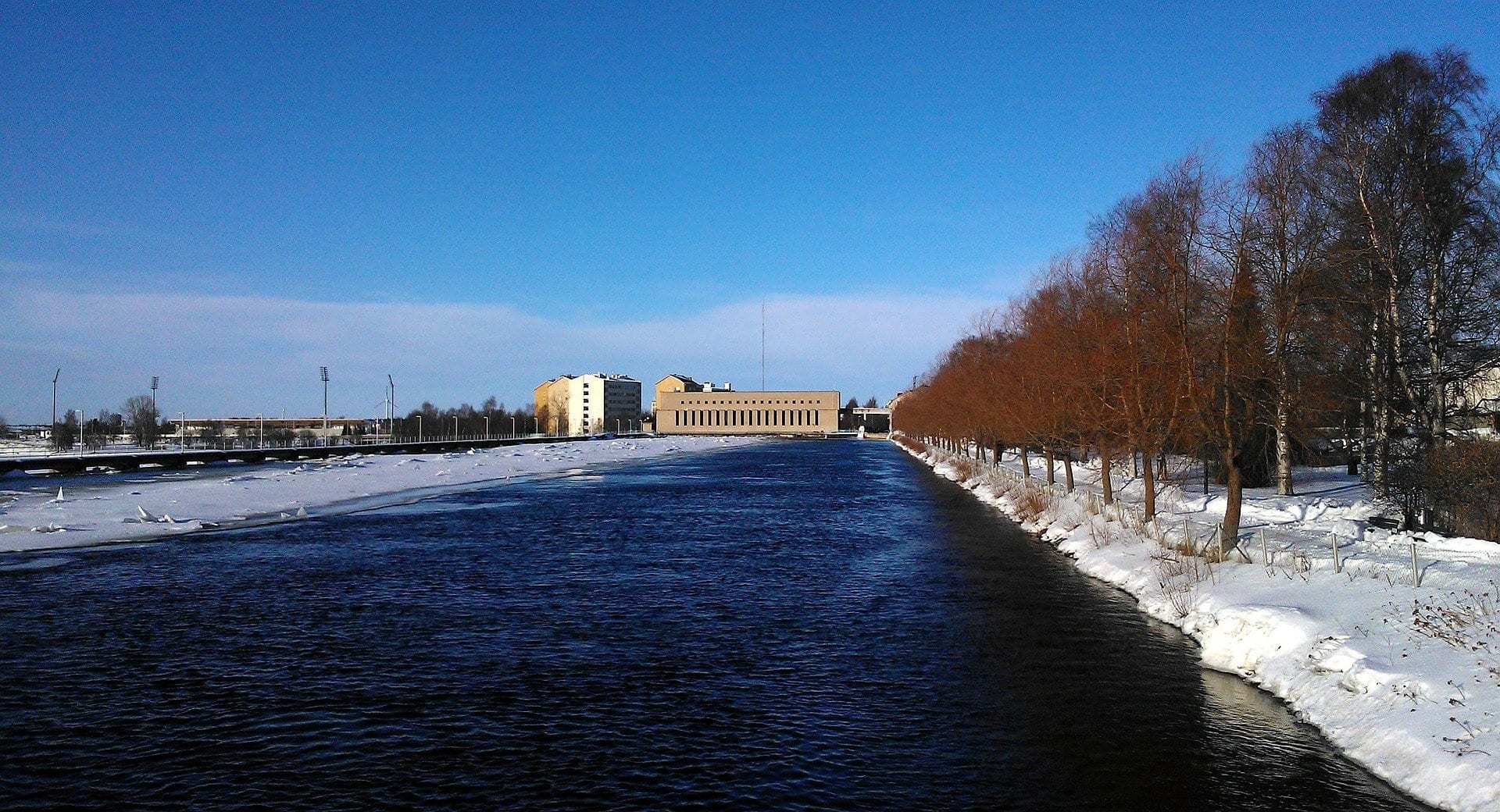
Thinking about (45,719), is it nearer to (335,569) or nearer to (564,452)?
(335,569)

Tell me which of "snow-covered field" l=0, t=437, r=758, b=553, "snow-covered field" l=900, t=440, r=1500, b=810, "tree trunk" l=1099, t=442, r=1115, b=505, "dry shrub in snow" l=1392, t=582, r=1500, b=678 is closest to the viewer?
"snow-covered field" l=900, t=440, r=1500, b=810

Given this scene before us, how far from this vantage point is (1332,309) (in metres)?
23.2

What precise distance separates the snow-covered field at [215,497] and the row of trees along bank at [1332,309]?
29152 mm

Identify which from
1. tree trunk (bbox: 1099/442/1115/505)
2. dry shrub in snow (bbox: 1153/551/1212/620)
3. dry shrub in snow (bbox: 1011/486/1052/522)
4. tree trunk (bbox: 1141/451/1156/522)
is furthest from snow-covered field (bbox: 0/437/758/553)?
tree trunk (bbox: 1141/451/1156/522)

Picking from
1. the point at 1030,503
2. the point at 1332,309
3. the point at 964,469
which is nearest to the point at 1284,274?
the point at 1332,309

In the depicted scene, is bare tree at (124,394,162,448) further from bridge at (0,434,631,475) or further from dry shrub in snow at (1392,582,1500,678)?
dry shrub in snow at (1392,582,1500,678)

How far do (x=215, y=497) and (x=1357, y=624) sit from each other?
1627 inches

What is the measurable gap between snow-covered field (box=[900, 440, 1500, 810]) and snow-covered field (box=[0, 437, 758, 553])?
2858 cm

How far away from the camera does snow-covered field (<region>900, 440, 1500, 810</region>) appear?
1020cm

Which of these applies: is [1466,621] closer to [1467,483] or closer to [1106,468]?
[1467,483]

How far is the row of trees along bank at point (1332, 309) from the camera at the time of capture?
2158cm

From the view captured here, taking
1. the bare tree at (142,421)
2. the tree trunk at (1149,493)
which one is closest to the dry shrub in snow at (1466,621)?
the tree trunk at (1149,493)

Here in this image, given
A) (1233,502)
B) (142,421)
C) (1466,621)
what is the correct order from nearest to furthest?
(1466,621), (1233,502), (142,421)

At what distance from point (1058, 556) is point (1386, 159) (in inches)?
571
